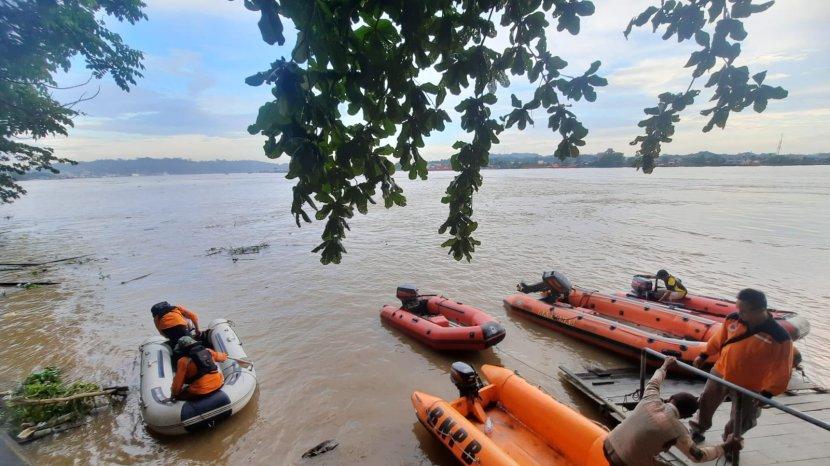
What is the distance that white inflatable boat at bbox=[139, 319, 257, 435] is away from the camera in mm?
5699

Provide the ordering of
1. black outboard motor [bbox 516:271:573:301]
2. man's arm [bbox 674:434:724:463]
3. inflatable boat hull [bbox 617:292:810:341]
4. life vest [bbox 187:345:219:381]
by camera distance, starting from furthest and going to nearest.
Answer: black outboard motor [bbox 516:271:573:301] < inflatable boat hull [bbox 617:292:810:341] < life vest [bbox 187:345:219:381] < man's arm [bbox 674:434:724:463]

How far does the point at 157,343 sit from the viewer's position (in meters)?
7.55

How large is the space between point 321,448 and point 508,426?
118 inches

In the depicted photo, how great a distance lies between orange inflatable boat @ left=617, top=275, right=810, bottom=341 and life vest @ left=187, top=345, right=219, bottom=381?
378 inches

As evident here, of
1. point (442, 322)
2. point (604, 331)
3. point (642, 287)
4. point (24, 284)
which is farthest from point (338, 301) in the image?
point (24, 284)

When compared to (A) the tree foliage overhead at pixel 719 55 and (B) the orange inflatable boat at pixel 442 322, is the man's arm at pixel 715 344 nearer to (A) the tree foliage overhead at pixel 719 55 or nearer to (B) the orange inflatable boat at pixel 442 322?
(A) the tree foliage overhead at pixel 719 55

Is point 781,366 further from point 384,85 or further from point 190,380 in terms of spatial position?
point 190,380

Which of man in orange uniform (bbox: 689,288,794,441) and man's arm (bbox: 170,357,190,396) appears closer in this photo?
man in orange uniform (bbox: 689,288,794,441)

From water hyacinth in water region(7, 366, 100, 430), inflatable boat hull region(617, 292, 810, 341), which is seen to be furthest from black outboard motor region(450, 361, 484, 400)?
water hyacinth in water region(7, 366, 100, 430)

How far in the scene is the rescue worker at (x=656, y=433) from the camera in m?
2.89

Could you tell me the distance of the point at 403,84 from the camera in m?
1.76

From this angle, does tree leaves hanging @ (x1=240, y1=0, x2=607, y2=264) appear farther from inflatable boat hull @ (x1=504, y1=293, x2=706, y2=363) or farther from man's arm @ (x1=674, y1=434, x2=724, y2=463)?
inflatable boat hull @ (x1=504, y1=293, x2=706, y2=363)

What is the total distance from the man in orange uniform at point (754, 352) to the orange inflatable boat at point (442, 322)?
182 inches

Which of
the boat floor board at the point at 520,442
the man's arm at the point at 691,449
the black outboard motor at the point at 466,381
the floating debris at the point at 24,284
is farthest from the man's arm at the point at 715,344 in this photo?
the floating debris at the point at 24,284
